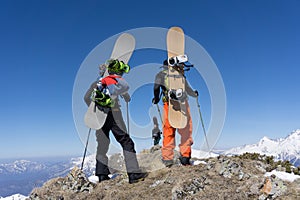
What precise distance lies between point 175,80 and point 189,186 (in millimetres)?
3644

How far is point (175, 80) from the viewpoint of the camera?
790cm

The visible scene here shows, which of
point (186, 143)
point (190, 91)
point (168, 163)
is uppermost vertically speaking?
point (190, 91)

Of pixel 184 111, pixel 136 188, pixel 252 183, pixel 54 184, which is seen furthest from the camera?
pixel 184 111

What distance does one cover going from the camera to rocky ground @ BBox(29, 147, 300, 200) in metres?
4.70

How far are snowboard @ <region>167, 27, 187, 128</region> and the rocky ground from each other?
4.97 ft

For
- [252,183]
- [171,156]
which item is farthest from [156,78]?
[252,183]

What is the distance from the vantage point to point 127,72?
22.4ft

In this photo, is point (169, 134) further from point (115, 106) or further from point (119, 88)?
point (119, 88)

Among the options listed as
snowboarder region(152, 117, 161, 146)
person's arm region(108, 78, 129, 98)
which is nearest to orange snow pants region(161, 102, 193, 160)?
person's arm region(108, 78, 129, 98)

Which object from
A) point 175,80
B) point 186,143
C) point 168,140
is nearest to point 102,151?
point 168,140

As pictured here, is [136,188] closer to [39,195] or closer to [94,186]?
[94,186]

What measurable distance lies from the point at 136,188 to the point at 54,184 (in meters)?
2.37

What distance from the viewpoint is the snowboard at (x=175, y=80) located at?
24.9ft

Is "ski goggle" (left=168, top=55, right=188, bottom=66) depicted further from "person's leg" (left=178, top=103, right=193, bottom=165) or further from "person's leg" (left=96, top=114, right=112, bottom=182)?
"person's leg" (left=96, top=114, right=112, bottom=182)
